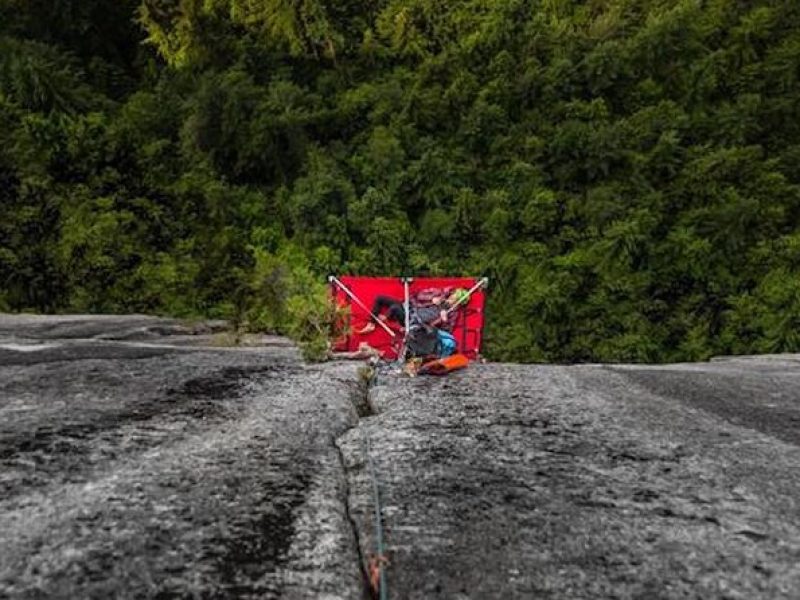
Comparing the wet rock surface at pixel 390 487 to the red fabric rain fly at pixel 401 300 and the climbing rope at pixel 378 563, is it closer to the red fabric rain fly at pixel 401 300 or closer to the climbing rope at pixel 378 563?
the climbing rope at pixel 378 563

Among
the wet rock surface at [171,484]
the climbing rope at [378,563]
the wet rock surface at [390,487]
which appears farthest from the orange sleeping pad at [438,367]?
the climbing rope at [378,563]

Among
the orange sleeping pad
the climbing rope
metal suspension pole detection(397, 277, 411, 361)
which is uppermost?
metal suspension pole detection(397, 277, 411, 361)

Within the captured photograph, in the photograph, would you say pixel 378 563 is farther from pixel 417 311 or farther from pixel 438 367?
pixel 417 311

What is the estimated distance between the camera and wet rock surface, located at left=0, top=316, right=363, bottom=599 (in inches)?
79.4

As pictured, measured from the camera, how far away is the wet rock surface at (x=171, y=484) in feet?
6.61

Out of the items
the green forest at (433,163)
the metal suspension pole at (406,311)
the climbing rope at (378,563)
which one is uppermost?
the green forest at (433,163)

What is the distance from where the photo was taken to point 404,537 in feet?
7.60

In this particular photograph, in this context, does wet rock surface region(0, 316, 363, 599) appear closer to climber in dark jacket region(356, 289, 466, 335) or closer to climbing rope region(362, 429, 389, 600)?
climbing rope region(362, 429, 389, 600)

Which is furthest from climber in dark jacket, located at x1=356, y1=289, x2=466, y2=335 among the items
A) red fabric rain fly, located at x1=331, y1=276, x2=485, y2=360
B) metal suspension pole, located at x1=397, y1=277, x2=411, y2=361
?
red fabric rain fly, located at x1=331, y1=276, x2=485, y2=360

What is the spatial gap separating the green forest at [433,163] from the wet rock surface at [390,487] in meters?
8.99

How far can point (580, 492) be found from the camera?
8.93ft

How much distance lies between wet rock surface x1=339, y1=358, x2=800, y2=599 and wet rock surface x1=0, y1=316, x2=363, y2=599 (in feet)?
0.68

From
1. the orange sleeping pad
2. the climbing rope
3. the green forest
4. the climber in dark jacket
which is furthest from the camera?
the green forest

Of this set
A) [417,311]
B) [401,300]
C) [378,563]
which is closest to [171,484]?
[378,563]
